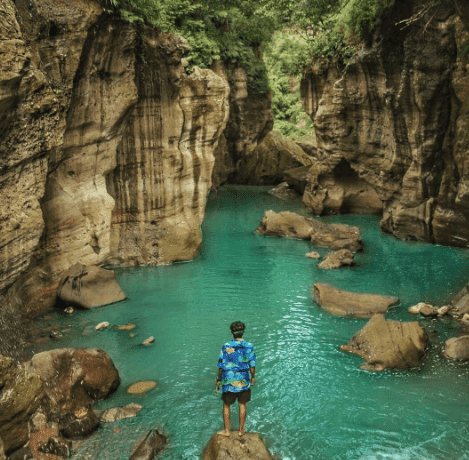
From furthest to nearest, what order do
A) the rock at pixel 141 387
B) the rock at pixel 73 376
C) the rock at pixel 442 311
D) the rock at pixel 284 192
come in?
the rock at pixel 284 192, the rock at pixel 442 311, the rock at pixel 141 387, the rock at pixel 73 376

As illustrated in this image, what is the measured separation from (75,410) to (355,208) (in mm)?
22582

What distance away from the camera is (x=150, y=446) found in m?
8.19

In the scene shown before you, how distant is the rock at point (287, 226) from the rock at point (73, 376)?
14696 mm

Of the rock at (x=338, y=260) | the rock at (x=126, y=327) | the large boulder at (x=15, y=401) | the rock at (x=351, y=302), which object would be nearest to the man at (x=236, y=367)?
the large boulder at (x=15, y=401)

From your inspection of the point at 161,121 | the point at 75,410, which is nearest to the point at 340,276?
the point at 161,121

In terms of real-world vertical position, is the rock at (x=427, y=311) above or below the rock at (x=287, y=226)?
below

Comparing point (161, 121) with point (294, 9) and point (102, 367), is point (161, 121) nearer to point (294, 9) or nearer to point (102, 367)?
point (102, 367)

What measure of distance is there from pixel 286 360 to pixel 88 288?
6.52 meters

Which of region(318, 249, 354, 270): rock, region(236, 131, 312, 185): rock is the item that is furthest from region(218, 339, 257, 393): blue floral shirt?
region(236, 131, 312, 185): rock

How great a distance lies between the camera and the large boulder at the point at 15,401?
6.08 m

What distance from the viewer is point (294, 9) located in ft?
91.4

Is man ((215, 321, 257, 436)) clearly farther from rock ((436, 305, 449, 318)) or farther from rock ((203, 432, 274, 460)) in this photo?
rock ((436, 305, 449, 318))

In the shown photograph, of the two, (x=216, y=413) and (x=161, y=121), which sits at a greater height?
(x=161, y=121)

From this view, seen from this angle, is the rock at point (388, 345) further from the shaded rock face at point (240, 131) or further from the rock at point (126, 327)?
the shaded rock face at point (240, 131)
